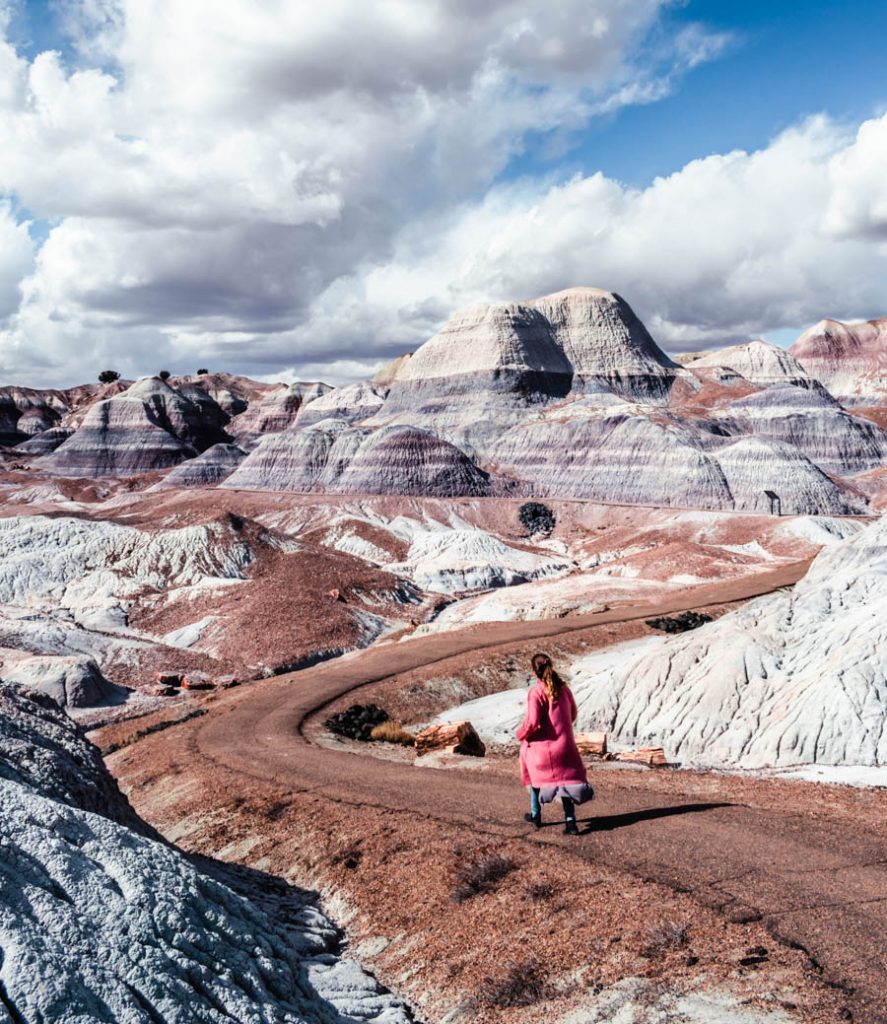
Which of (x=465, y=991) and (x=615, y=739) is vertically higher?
(x=465, y=991)

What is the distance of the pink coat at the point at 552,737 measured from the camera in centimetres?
1087

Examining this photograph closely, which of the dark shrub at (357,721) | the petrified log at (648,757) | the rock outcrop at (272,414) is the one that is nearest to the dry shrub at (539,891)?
the petrified log at (648,757)

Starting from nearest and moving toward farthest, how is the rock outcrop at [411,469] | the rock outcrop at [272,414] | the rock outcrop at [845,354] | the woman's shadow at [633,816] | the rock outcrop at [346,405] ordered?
1. the woman's shadow at [633,816]
2. the rock outcrop at [411,469]
3. the rock outcrop at [346,405]
4. the rock outcrop at [845,354]
5. the rock outcrop at [272,414]

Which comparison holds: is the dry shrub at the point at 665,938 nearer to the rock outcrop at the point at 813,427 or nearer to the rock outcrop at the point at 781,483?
the rock outcrop at the point at 781,483

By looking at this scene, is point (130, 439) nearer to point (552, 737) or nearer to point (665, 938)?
point (552, 737)

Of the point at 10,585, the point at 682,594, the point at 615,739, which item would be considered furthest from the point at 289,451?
the point at 615,739

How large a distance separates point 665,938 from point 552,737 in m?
3.14

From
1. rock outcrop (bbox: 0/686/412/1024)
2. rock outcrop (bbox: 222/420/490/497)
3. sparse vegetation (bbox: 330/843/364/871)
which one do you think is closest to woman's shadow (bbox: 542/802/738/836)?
sparse vegetation (bbox: 330/843/364/871)

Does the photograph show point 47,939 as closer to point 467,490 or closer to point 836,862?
point 836,862

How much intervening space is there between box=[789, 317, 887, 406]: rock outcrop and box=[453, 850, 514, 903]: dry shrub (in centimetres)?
17601

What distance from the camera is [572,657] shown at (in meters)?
32.5

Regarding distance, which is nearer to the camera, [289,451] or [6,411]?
[289,451]

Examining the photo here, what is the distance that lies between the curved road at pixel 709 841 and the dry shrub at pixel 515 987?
1912mm

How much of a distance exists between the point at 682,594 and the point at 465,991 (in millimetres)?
35815
